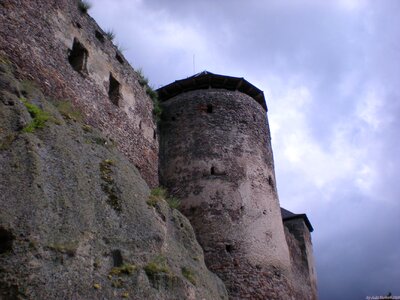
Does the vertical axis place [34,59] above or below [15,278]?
above

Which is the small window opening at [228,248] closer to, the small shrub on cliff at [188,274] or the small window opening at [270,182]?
the small window opening at [270,182]

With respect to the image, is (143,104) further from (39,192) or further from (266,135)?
(39,192)

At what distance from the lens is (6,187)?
6.52m

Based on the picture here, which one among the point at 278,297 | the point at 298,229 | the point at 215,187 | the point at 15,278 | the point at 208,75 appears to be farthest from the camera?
the point at 298,229

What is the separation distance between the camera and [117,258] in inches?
291

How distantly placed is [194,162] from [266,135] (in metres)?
3.41

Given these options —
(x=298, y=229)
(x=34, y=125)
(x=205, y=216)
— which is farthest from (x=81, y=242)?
(x=298, y=229)

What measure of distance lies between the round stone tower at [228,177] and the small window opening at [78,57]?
173 inches

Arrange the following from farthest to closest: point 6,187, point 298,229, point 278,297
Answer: point 298,229 → point 278,297 → point 6,187

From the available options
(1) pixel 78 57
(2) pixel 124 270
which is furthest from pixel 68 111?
(2) pixel 124 270

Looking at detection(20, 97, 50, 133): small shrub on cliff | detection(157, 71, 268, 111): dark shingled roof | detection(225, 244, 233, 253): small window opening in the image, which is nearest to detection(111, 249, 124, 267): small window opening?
detection(20, 97, 50, 133): small shrub on cliff

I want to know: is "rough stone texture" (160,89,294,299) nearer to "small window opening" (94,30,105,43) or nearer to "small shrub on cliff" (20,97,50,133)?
"small window opening" (94,30,105,43)

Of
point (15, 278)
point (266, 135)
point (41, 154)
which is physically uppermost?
point (266, 135)

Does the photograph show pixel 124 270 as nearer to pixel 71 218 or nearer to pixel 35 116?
pixel 71 218
